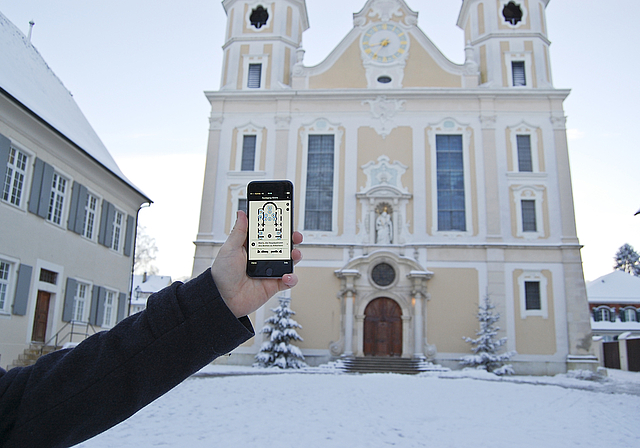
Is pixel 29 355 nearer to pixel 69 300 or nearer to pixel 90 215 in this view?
pixel 69 300

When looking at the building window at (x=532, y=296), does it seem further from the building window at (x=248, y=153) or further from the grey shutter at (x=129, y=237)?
the grey shutter at (x=129, y=237)

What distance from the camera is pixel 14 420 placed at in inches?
52.6

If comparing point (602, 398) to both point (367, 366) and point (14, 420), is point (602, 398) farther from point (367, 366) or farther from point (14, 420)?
point (14, 420)

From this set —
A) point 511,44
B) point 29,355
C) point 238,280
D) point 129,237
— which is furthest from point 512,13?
point 238,280

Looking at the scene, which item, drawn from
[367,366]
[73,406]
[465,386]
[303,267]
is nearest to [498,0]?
[303,267]

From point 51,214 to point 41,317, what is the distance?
275 centimetres

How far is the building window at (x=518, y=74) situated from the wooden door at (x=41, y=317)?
22426 mm

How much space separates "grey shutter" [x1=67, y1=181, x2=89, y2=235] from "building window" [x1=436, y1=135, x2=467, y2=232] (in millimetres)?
15137

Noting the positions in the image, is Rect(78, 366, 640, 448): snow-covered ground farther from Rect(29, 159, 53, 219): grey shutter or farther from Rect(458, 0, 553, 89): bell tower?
Rect(458, 0, 553, 89): bell tower

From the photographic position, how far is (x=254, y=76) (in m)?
28.1

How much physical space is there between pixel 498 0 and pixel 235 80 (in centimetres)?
1360

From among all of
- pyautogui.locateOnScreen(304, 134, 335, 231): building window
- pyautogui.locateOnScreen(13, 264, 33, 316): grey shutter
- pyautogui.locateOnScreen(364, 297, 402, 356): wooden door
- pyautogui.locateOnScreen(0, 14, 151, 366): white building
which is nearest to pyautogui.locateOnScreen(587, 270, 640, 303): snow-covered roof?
pyautogui.locateOnScreen(364, 297, 402, 356): wooden door

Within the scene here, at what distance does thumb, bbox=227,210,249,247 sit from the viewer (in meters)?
1.64

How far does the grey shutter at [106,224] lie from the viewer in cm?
1794
